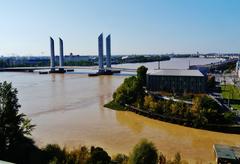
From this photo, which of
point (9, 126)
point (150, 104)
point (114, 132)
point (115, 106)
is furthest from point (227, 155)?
point (115, 106)

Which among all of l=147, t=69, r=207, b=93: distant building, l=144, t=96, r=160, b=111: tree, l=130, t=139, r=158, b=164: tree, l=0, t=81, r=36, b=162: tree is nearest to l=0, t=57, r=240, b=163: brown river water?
l=144, t=96, r=160, b=111: tree

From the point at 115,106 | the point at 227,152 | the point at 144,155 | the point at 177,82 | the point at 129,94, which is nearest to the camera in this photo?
the point at 144,155

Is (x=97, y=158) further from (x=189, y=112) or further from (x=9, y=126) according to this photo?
(x=189, y=112)

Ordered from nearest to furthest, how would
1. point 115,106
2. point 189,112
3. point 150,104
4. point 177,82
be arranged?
point 189,112 < point 150,104 < point 115,106 < point 177,82

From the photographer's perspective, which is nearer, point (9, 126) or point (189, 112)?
point (9, 126)

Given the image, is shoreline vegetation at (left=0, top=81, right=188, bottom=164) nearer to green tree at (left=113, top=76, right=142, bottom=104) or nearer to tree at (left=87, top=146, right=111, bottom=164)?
tree at (left=87, top=146, right=111, bottom=164)
